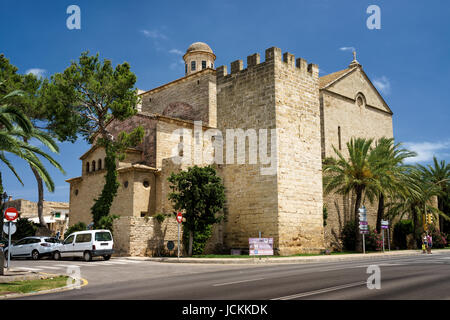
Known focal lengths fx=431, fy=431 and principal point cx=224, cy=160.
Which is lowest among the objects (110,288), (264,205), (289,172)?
(110,288)

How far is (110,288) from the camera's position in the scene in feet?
35.2

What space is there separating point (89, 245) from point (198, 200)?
19.5 feet

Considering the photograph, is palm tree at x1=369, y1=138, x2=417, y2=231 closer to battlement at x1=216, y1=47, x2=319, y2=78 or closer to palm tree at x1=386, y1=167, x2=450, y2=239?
palm tree at x1=386, y1=167, x2=450, y2=239

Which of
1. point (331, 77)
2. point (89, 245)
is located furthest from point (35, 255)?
point (331, 77)

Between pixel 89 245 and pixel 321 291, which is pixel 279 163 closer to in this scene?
pixel 89 245

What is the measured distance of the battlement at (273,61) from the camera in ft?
80.3

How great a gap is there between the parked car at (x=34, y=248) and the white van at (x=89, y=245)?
170cm

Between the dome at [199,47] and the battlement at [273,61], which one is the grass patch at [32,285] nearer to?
the battlement at [273,61]

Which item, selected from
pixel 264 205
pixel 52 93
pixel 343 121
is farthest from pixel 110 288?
pixel 343 121

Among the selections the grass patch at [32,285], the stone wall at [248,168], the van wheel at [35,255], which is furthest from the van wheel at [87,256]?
the grass patch at [32,285]

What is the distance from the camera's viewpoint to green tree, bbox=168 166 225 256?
75.4 feet

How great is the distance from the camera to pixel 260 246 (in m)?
20.1
